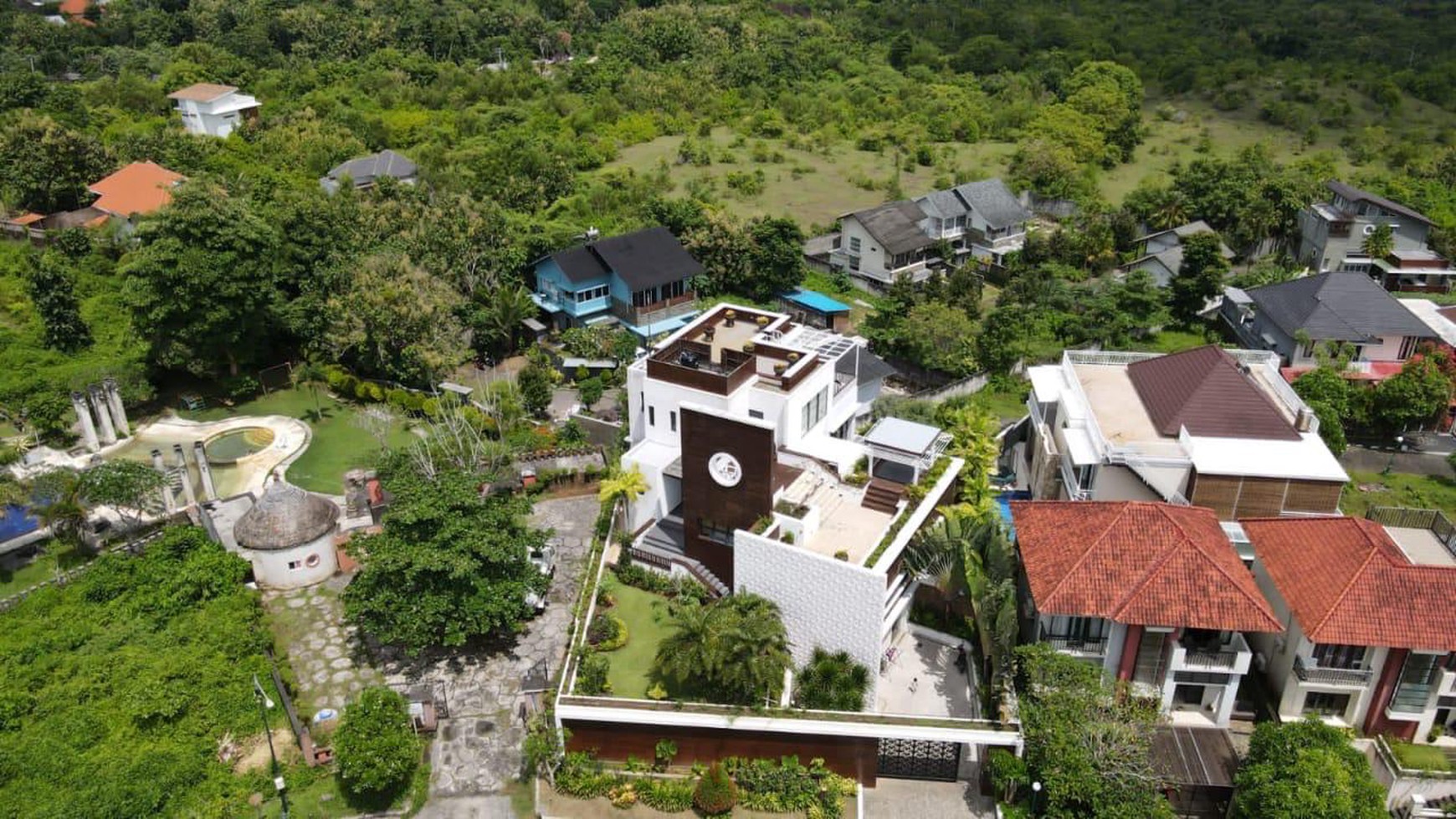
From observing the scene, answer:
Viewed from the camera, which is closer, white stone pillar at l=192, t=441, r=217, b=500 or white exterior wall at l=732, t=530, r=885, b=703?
white exterior wall at l=732, t=530, r=885, b=703

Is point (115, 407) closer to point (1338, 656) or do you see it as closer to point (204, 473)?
point (204, 473)

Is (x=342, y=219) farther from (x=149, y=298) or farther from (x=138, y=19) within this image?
(x=138, y=19)

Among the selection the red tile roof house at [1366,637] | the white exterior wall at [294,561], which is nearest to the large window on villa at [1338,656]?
the red tile roof house at [1366,637]

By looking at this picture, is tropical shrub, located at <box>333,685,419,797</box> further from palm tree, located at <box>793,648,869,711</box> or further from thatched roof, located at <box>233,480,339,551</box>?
palm tree, located at <box>793,648,869,711</box>

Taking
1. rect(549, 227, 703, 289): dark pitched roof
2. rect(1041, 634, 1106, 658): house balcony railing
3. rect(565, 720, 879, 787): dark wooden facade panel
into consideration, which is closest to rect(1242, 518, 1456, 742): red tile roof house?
rect(1041, 634, 1106, 658): house balcony railing

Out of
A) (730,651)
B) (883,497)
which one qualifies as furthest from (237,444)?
(883,497)

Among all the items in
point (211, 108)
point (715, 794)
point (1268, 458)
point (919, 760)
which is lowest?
point (919, 760)
